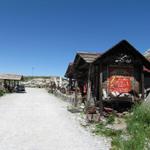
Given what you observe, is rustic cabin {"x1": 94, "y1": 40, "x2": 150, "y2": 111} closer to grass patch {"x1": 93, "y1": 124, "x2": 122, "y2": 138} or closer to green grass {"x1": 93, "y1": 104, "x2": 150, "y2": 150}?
green grass {"x1": 93, "y1": 104, "x2": 150, "y2": 150}

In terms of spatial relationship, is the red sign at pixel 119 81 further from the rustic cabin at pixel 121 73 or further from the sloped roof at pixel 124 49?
the sloped roof at pixel 124 49

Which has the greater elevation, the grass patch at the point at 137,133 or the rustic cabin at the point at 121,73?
the rustic cabin at the point at 121,73

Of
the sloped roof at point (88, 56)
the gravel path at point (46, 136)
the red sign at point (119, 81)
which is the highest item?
the sloped roof at point (88, 56)

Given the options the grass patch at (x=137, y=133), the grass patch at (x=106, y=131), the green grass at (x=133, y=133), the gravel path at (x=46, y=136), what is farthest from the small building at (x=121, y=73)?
the grass patch at (x=137, y=133)

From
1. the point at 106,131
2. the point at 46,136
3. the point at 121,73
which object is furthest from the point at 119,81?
the point at 46,136

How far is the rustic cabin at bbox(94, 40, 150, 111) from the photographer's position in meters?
18.9

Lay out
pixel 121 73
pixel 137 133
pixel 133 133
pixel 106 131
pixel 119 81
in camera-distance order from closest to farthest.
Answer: pixel 137 133
pixel 133 133
pixel 106 131
pixel 119 81
pixel 121 73

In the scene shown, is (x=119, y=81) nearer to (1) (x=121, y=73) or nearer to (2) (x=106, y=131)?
(1) (x=121, y=73)

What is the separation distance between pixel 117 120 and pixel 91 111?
280cm

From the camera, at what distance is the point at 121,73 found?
1936 centimetres

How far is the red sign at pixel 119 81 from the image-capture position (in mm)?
19156

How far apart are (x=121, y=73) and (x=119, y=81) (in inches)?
19.6

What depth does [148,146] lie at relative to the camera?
9.93 metres

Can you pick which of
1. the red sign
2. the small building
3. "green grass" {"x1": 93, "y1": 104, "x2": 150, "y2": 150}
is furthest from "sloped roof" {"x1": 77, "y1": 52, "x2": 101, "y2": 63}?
"green grass" {"x1": 93, "y1": 104, "x2": 150, "y2": 150}
